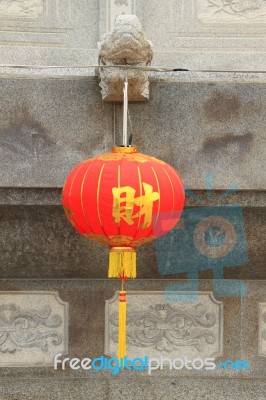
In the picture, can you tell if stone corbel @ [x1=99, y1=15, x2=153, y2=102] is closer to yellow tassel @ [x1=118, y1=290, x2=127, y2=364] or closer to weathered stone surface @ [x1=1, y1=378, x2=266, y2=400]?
yellow tassel @ [x1=118, y1=290, x2=127, y2=364]

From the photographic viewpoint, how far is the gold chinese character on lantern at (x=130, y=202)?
2.53 meters

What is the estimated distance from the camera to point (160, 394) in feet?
11.3

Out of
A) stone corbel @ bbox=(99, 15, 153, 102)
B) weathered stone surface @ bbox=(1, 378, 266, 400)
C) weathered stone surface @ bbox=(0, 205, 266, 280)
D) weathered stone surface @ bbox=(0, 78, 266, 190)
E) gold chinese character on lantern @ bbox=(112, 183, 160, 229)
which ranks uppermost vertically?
stone corbel @ bbox=(99, 15, 153, 102)

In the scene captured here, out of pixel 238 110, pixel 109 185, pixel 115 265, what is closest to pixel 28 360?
pixel 115 265

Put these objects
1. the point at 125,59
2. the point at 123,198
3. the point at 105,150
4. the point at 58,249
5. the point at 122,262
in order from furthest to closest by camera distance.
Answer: the point at 58,249 → the point at 105,150 → the point at 125,59 → the point at 122,262 → the point at 123,198

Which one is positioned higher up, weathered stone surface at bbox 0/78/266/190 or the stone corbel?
the stone corbel

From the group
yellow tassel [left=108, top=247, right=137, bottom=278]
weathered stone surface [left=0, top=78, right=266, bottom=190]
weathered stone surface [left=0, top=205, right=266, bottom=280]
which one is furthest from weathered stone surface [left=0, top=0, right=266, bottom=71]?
yellow tassel [left=108, top=247, right=137, bottom=278]

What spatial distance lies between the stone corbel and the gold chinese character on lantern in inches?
25.8

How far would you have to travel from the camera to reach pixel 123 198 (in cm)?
253

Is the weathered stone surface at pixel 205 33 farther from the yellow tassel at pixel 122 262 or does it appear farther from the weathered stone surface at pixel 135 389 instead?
the weathered stone surface at pixel 135 389

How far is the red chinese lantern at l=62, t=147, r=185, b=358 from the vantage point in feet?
8.32

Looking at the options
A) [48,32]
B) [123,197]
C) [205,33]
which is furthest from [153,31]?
[123,197]

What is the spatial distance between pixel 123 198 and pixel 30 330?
4.07ft

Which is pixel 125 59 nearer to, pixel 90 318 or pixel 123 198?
pixel 123 198
